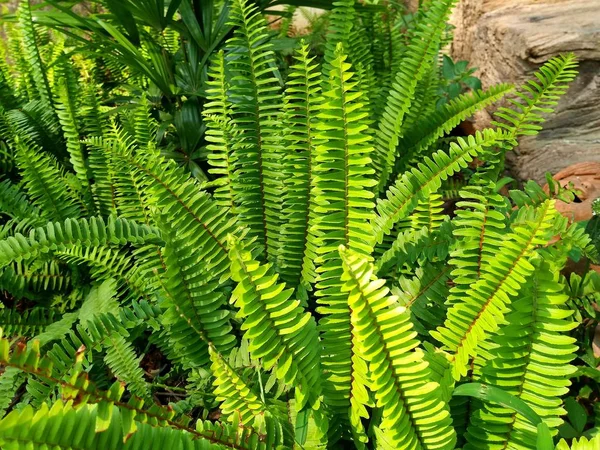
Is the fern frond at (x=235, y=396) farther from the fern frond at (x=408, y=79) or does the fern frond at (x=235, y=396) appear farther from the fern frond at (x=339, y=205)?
the fern frond at (x=408, y=79)

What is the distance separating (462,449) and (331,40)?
133 cm

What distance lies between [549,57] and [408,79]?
69 centimetres

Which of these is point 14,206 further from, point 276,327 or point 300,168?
point 276,327

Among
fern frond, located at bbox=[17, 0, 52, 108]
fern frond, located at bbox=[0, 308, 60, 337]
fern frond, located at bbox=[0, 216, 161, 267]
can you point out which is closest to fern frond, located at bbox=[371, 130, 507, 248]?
fern frond, located at bbox=[0, 216, 161, 267]

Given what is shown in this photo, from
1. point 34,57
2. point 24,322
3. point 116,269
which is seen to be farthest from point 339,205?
point 34,57

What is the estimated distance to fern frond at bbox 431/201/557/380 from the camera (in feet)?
2.99

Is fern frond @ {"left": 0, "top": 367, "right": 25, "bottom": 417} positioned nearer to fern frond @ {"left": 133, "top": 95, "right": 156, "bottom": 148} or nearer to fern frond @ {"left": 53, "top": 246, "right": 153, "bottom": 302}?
fern frond @ {"left": 53, "top": 246, "right": 153, "bottom": 302}

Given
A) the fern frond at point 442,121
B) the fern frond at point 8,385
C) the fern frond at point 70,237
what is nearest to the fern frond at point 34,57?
the fern frond at point 70,237

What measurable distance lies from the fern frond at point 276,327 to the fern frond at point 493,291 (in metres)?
0.24

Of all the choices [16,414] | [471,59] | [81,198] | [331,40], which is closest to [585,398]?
[16,414]

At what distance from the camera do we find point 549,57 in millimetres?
2096

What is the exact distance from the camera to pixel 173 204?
4.02 feet

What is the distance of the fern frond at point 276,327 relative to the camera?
35.2 inches

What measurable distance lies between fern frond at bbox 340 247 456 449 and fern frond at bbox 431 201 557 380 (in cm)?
12
